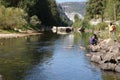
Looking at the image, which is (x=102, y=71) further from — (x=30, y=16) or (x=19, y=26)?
(x=30, y=16)

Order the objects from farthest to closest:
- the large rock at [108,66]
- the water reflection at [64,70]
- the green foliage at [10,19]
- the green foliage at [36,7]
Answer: the green foliage at [36,7]
the green foliage at [10,19]
the large rock at [108,66]
the water reflection at [64,70]

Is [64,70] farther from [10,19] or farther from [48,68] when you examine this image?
[10,19]

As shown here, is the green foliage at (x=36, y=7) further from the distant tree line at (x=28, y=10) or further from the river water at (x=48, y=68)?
the river water at (x=48, y=68)

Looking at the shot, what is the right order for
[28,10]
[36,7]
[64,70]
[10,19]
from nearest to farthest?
[64,70] < [10,19] < [28,10] < [36,7]

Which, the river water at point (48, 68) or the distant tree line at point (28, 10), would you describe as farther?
the distant tree line at point (28, 10)

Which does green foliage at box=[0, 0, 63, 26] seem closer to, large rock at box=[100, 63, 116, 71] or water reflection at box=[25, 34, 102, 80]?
water reflection at box=[25, 34, 102, 80]

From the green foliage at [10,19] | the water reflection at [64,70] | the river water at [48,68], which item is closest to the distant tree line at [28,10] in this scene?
the green foliage at [10,19]

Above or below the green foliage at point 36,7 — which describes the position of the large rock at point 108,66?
below

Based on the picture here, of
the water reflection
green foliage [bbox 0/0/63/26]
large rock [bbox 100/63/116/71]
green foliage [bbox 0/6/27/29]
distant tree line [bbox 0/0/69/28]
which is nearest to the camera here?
the water reflection

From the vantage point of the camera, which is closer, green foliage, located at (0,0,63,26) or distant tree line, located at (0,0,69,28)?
distant tree line, located at (0,0,69,28)

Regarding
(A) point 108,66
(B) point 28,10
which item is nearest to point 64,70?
(A) point 108,66

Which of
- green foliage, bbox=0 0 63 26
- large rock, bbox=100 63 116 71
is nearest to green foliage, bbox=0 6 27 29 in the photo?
green foliage, bbox=0 0 63 26

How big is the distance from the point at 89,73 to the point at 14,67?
8.31 m

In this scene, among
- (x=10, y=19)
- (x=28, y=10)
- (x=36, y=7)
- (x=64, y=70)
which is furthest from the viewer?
(x=36, y=7)
